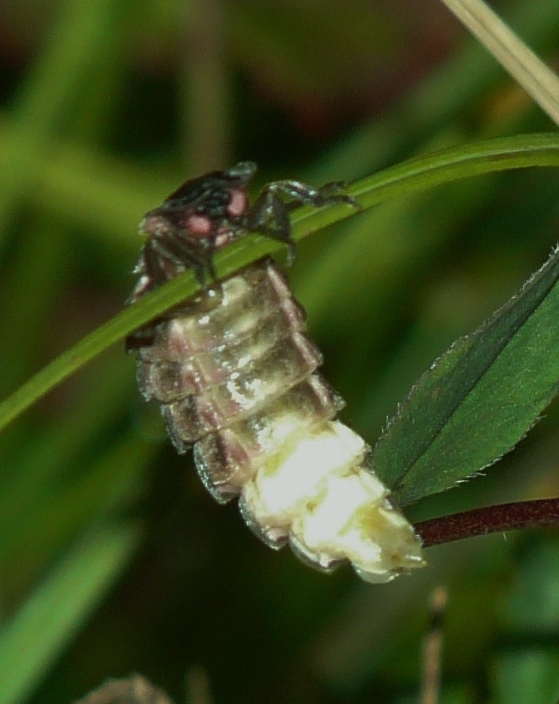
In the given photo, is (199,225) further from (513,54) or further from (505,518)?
Result: (505,518)

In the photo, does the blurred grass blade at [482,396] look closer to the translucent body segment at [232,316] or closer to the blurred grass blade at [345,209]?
the blurred grass blade at [345,209]

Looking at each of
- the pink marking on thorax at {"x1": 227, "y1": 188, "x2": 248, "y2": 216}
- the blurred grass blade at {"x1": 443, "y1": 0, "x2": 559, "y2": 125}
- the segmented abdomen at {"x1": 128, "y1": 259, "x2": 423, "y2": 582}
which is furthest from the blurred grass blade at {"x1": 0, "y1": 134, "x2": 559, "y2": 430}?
the pink marking on thorax at {"x1": 227, "y1": 188, "x2": 248, "y2": 216}

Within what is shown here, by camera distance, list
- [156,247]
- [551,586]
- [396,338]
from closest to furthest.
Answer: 1. [156,247]
2. [551,586]
3. [396,338]

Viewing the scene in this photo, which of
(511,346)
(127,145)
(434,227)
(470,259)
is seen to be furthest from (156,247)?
(127,145)

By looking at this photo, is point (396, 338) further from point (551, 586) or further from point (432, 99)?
point (551, 586)

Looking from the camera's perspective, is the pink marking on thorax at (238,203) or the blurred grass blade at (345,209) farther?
the pink marking on thorax at (238,203)

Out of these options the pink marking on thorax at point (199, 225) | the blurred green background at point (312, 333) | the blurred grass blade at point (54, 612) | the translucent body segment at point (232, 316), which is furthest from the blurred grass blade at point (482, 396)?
the blurred green background at point (312, 333)

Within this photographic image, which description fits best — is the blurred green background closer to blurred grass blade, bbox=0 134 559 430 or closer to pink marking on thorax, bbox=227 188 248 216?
pink marking on thorax, bbox=227 188 248 216
